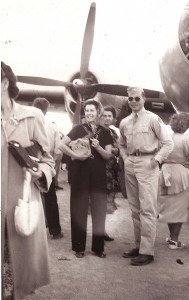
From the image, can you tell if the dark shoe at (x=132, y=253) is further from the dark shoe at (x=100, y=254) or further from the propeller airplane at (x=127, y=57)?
the propeller airplane at (x=127, y=57)

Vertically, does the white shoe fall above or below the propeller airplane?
below

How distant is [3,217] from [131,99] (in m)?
1.28

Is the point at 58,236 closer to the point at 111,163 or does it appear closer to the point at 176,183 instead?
the point at 111,163

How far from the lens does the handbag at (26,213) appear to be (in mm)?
1647

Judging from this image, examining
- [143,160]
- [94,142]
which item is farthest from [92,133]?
[143,160]

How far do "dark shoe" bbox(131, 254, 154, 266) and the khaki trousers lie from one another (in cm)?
3

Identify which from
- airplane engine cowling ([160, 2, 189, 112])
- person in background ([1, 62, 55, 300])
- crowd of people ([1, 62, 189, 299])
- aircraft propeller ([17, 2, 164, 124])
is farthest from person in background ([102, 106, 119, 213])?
person in background ([1, 62, 55, 300])

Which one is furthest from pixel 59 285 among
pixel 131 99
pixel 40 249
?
pixel 131 99

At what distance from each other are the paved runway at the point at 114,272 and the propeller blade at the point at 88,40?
106 centimetres

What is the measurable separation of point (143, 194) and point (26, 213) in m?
1.17

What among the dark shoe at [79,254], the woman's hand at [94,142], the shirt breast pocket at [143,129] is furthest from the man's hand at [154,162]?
the dark shoe at [79,254]

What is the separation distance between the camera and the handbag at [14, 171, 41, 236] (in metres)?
1.65

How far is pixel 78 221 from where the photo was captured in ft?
8.82

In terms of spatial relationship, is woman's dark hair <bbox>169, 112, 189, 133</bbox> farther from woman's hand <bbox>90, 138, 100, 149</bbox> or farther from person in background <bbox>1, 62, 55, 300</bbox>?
person in background <bbox>1, 62, 55, 300</bbox>
